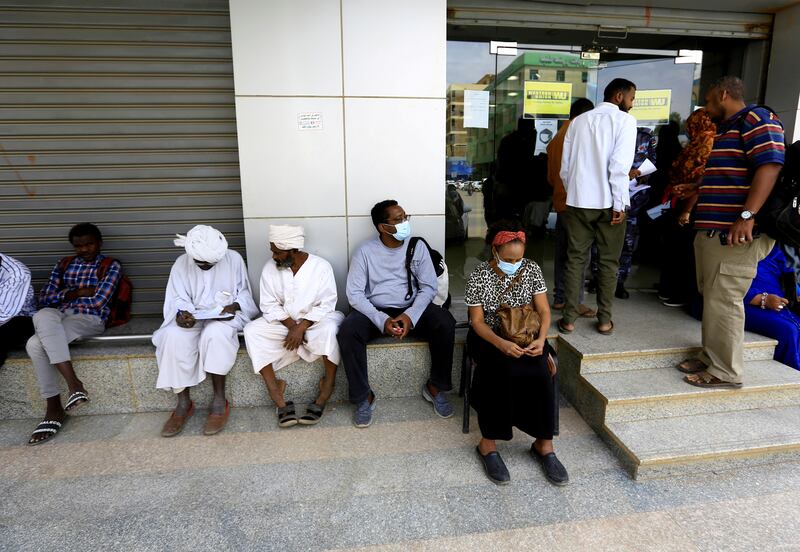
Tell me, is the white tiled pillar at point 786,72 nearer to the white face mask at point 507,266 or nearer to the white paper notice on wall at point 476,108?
the white paper notice on wall at point 476,108

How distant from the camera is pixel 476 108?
498 centimetres

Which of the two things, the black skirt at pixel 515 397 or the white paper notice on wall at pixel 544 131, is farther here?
the white paper notice on wall at pixel 544 131

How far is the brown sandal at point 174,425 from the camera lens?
3.27 m

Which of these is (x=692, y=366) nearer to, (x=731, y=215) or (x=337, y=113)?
(x=731, y=215)

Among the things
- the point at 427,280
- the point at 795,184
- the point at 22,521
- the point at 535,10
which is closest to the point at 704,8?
the point at 535,10

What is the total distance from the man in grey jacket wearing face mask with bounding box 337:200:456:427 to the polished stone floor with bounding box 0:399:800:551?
0.31 meters

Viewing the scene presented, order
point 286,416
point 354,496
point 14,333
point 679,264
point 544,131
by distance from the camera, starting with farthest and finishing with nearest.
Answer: point 544,131 < point 679,264 < point 14,333 < point 286,416 < point 354,496

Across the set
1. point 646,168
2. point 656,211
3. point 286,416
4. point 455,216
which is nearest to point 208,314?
point 286,416

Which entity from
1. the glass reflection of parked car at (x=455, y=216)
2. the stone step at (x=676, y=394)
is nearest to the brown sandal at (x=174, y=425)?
the stone step at (x=676, y=394)

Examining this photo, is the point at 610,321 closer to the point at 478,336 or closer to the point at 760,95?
the point at 478,336

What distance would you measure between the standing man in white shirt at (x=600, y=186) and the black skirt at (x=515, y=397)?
1154 mm

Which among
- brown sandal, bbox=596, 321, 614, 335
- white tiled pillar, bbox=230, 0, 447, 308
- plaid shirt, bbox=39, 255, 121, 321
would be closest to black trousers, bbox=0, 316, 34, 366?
plaid shirt, bbox=39, 255, 121, 321

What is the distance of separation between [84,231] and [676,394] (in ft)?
14.7

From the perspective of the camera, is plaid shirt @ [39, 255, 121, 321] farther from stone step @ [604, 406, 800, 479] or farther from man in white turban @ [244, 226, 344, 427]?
stone step @ [604, 406, 800, 479]
